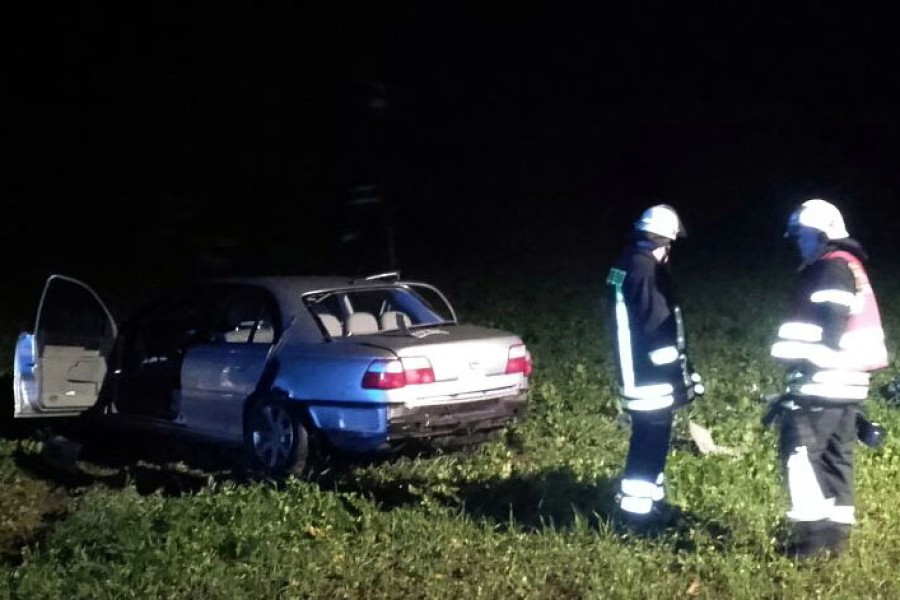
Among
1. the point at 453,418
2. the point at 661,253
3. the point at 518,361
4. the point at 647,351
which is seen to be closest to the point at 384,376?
the point at 453,418

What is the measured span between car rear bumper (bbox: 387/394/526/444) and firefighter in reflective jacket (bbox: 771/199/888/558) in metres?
2.37

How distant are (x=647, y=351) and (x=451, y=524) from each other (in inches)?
54.7

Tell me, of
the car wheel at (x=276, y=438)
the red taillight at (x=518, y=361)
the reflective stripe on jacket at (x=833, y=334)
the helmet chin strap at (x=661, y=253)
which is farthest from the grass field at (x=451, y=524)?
the helmet chin strap at (x=661, y=253)

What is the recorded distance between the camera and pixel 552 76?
3120 cm

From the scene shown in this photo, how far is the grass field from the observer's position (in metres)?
6.00

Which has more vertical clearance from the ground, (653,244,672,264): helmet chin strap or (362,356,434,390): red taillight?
(653,244,672,264): helmet chin strap

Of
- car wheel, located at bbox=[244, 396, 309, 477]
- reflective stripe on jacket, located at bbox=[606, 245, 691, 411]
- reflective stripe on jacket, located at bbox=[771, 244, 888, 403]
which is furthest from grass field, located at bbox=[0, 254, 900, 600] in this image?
reflective stripe on jacket, located at bbox=[771, 244, 888, 403]

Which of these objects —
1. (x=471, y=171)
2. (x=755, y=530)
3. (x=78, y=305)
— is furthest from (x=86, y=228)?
(x=755, y=530)

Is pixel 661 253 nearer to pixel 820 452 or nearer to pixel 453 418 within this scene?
pixel 820 452

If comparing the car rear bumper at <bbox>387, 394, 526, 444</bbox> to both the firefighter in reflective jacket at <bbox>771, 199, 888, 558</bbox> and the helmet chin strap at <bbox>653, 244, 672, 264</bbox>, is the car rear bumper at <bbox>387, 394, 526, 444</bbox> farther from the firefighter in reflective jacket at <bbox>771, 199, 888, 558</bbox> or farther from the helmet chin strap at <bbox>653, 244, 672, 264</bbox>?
the firefighter in reflective jacket at <bbox>771, 199, 888, 558</bbox>

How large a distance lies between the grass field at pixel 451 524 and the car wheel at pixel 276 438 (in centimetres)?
23

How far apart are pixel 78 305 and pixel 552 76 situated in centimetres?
2256

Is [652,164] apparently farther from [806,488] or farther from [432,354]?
[806,488]

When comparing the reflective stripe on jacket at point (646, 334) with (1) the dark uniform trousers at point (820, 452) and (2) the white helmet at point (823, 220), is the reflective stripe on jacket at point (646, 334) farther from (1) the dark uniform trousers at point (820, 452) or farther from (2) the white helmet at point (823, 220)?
(2) the white helmet at point (823, 220)
